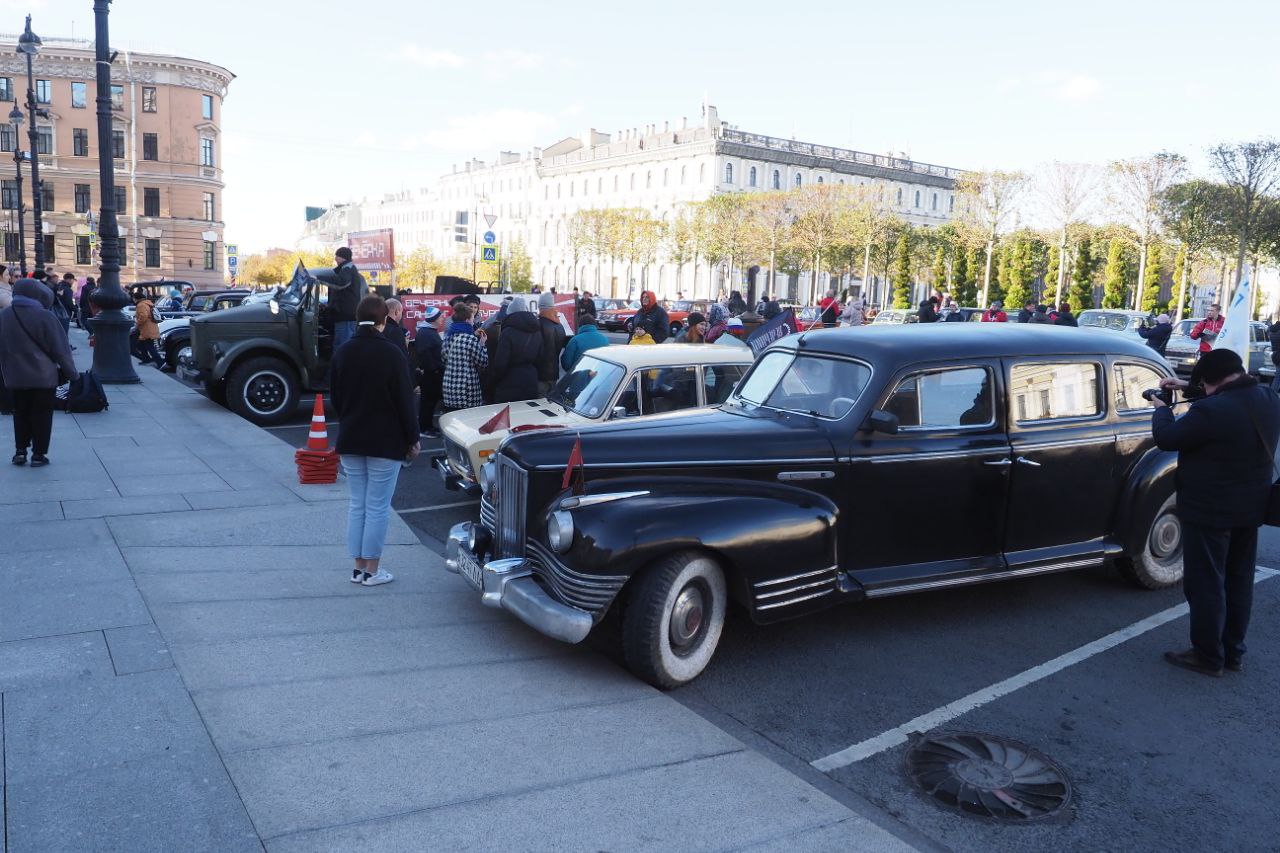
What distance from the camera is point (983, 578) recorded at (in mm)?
5766

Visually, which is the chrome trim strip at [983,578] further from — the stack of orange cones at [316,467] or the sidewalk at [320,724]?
the stack of orange cones at [316,467]

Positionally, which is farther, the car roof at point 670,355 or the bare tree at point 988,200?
the bare tree at point 988,200

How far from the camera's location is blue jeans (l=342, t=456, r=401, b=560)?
6.11 metres

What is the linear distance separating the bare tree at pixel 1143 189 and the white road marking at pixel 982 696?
4898 centimetres

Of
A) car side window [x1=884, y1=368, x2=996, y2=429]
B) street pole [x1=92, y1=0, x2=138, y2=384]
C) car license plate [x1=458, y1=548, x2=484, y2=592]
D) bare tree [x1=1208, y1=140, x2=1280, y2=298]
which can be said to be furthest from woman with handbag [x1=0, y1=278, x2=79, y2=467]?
bare tree [x1=1208, y1=140, x2=1280, y2=298]

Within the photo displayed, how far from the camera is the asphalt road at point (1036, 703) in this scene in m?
3.86

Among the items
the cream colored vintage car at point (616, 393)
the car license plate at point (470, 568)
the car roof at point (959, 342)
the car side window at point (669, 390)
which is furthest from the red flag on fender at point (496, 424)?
the car roof at point (959, 342)

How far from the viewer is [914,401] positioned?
5754 mm

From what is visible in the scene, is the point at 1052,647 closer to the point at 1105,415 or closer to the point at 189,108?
the point at 1105,415

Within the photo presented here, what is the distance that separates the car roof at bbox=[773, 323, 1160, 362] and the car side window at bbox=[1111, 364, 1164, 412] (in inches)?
4.1

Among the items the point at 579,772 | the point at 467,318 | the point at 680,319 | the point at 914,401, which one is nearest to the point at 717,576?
the point at 579,772

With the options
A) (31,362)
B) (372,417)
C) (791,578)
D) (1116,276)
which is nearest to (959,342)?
(791,578)

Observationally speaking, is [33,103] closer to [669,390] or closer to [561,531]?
[669,390]

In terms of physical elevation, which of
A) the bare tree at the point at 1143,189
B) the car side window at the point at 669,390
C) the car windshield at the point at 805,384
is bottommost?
the car side window at the point at 669,390
